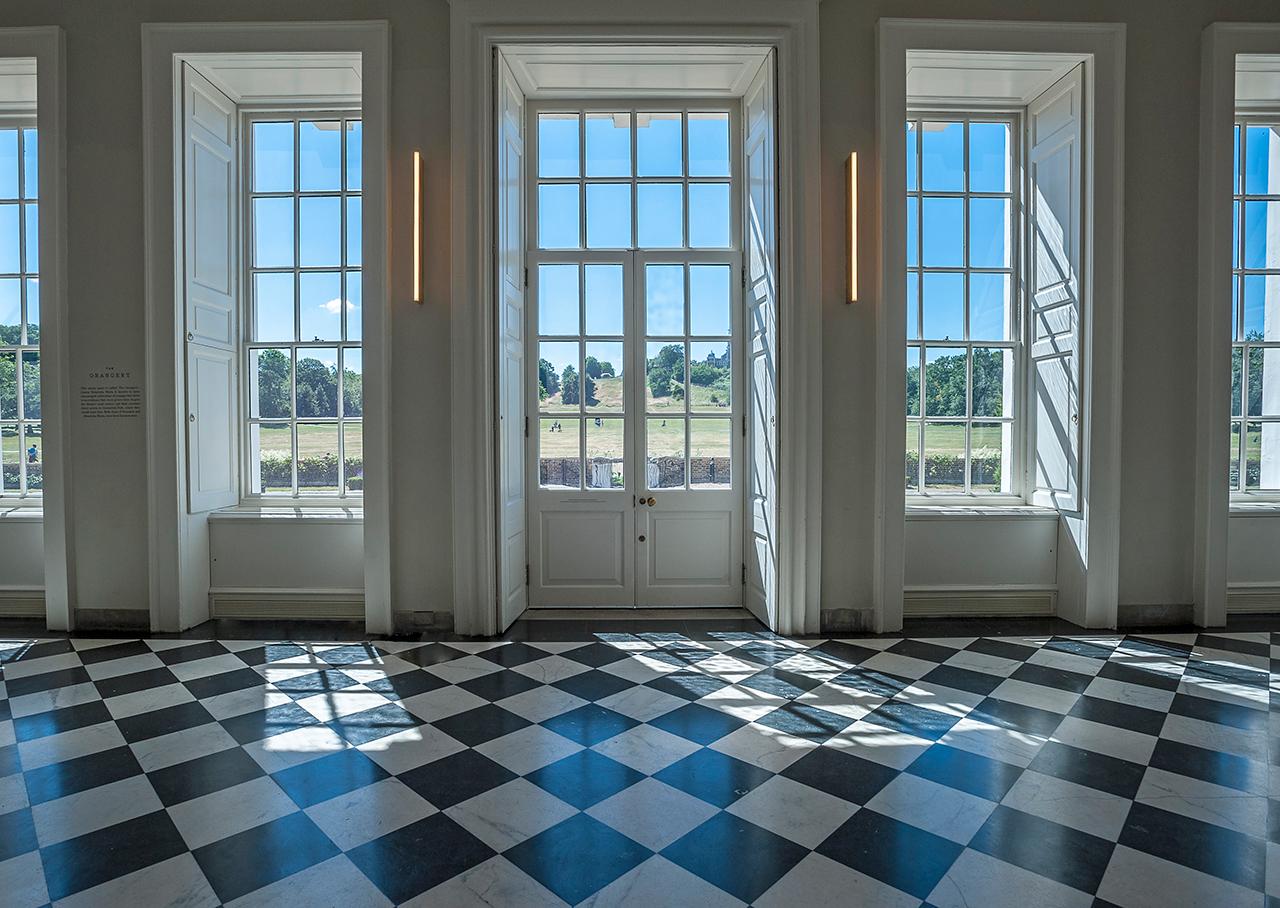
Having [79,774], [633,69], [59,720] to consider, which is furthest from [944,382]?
[59,720]

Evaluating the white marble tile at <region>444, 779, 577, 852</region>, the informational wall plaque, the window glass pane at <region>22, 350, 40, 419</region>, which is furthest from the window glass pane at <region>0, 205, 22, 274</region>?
the white marble tile at <region>444, 779, 577, 852</region>

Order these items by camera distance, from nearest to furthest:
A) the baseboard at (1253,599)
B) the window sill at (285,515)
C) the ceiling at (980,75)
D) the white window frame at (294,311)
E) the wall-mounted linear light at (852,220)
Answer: the wall-mounted linear light at (852,220)
the ceiling at (980,75)
the window sill at (285,515)
the baseboard at (1253,599)
the white window frame at (294,311)

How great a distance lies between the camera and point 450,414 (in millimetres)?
4328

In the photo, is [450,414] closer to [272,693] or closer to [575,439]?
[575,439]

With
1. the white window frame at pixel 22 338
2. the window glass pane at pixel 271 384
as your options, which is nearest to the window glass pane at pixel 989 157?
the window glass pane at pixel 271 384

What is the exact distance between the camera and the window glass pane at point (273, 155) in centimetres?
500

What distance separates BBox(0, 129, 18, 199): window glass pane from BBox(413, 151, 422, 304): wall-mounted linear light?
3.14 m

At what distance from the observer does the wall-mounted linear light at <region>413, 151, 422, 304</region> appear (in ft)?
13.8

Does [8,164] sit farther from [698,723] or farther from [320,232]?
[698,723]

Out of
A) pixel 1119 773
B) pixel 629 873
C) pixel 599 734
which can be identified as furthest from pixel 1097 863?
pixel 599 734

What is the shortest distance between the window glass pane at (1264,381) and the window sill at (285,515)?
6.30m

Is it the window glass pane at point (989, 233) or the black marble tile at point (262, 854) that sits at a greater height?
the window glass pane at point (989, 233)

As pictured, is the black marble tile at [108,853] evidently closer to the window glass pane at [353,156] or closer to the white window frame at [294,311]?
the white window frame at [294,311]

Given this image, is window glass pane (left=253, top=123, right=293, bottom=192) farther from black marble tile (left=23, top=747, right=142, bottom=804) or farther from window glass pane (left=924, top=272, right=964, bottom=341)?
window glass pane (left=924, top=272, right=964, bottom=341)
